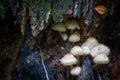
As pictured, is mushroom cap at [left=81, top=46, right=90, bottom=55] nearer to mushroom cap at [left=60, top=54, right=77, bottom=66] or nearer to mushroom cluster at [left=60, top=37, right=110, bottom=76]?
mushroom cluster at [left=60, top=37, right=110, bottom=76]

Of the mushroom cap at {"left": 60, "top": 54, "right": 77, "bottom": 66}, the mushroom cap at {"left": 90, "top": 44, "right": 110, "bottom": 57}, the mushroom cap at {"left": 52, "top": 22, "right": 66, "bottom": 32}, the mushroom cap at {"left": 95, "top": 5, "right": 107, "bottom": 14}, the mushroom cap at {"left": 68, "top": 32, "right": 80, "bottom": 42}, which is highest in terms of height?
the mushroom cap at {"left": 95, "top": 5, "right": 107, "bottom": 14}

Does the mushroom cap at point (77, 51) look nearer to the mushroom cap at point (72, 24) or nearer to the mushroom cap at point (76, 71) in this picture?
the mushroom cap at point (76, 71)

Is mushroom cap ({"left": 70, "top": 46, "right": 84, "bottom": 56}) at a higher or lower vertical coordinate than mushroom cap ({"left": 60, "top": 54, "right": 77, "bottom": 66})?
higher

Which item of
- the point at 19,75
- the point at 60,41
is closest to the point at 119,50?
the point at 60,41

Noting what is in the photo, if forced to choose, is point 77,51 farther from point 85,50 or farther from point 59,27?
point 59,27

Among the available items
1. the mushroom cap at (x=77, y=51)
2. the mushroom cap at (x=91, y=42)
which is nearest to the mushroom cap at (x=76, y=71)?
the mushroom cap at (x=77, y=51)

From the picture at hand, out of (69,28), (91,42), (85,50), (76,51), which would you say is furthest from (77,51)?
(69,28)

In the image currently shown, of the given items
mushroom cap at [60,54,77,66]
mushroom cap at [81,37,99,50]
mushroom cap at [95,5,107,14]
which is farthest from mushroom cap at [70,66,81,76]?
mushroom cap at [95,5,107,14]
